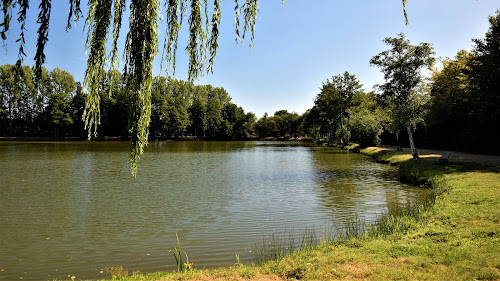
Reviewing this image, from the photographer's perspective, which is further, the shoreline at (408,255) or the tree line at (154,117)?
the tree line at (154,117)

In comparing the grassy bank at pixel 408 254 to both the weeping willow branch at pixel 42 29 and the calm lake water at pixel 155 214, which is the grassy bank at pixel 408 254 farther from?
the weeping willow branch at pixel 42 29

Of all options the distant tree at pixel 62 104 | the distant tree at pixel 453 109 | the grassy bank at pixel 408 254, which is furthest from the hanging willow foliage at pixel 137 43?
the distant tree at pixel 62 104

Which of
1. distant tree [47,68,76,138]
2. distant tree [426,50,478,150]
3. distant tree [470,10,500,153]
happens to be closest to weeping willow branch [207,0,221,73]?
distant tree [470,10,500,153]

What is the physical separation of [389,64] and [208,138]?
86185mm

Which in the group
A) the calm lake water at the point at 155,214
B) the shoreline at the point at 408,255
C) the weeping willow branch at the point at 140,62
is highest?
the weeping willow branch at the point at 140,62

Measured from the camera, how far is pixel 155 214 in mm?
10469

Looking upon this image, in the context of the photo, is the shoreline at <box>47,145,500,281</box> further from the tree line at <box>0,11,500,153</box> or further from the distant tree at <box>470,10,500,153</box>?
the distant tree at <box>470,10,500,153</box>

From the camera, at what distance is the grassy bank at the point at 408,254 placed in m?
4.92

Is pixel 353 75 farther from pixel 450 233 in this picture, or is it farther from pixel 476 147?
pixel 450 233

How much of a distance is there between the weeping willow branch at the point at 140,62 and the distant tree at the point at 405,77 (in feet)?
77.3

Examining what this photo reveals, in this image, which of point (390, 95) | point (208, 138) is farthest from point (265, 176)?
point (208, 138)

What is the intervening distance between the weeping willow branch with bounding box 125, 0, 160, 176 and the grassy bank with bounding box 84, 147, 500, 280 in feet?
10.2

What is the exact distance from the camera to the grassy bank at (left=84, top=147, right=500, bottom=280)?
4.92 meters

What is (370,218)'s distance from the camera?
1003 centimetres
